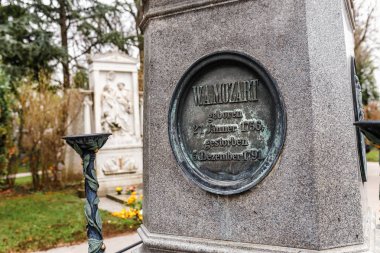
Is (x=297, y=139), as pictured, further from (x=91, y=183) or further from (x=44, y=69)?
(x=44, y=69)

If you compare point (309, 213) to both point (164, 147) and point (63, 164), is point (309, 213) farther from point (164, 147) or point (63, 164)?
point (63, 164)

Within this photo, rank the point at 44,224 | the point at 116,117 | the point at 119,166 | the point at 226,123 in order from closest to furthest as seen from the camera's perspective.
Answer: the point at 226,123 < the point at 44,224 < the point at 119,166 < the point at 116,117

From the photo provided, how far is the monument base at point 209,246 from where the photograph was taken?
9.13 feet

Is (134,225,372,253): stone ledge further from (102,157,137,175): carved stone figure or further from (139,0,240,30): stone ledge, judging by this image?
(102,157,137,175): carved stone figure

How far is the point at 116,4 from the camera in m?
19.1

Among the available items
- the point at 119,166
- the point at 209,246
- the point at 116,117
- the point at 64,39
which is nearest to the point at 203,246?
the point at 209,246

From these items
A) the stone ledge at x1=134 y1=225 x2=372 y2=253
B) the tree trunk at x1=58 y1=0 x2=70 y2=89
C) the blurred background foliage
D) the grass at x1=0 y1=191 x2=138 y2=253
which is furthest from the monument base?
the tree trunk at x1=58 y1=0 x2=70 y2=89

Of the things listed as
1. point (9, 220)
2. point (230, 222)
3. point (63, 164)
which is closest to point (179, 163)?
point (230, 222)

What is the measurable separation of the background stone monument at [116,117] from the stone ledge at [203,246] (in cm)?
816

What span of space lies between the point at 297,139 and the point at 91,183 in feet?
6.04

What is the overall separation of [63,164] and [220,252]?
11123 mm

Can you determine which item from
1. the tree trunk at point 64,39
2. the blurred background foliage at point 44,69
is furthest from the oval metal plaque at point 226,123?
the tree trunk at point 64,39

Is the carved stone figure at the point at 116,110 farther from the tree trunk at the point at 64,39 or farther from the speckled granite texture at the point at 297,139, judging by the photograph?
the speckled granite texture at the point at 297,139

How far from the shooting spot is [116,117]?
1184 cm
